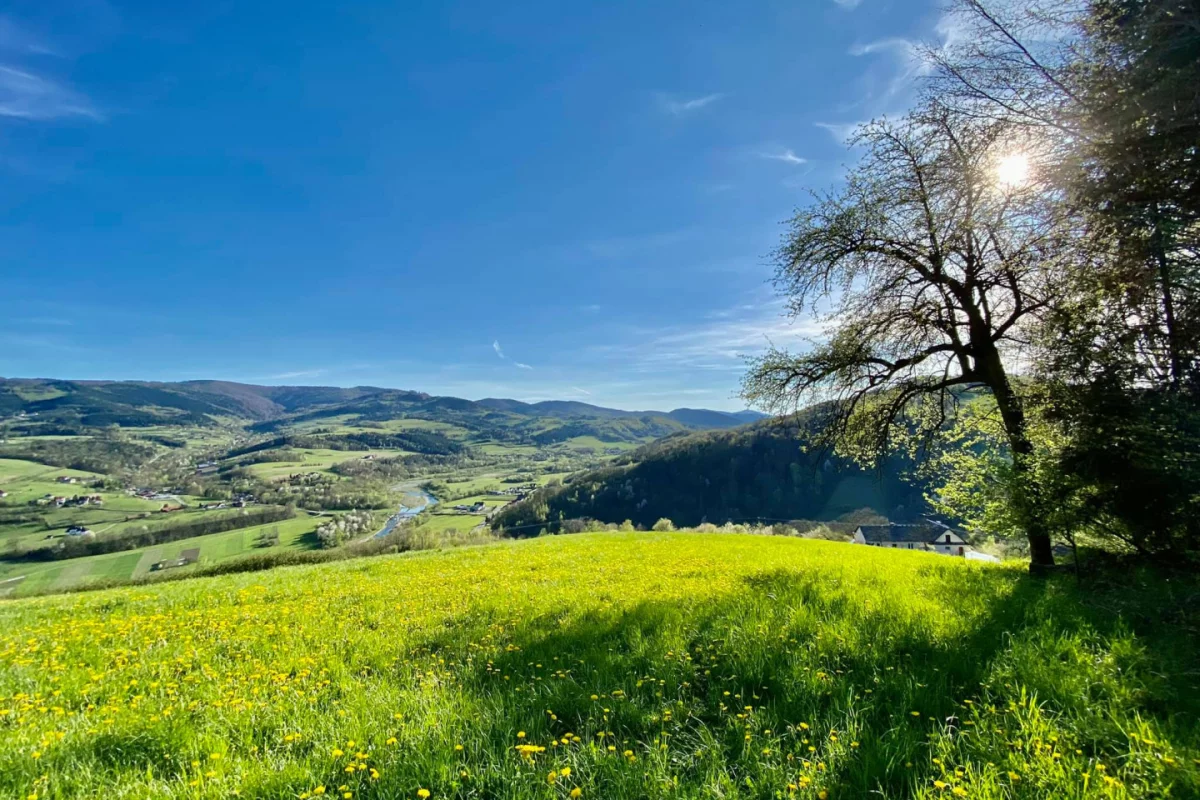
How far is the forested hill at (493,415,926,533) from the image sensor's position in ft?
542

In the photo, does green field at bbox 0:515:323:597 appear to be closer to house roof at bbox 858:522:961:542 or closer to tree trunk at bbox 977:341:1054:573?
tree trunk at bbox 977:341:1054:573

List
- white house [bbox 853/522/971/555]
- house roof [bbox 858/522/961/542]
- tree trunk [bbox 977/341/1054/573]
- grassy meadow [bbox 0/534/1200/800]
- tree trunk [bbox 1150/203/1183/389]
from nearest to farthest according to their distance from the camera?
grassy meadow [bbox 0/534/1200/800] < tree trunk [bbox 1150/203/1183/389] < tree trunk [bbox 977/341/1054/573] < white house [bbox 853/522/971/555] < house roof [bbox 858/522/961/542]

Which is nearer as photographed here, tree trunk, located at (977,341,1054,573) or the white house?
tree trunk, located at (977,341,1054,573)

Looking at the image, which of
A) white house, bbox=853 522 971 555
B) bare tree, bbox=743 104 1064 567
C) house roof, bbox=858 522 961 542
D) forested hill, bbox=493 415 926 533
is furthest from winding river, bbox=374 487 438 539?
bare tree, bbox=743 104 1064 567

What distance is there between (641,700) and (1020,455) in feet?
35.9

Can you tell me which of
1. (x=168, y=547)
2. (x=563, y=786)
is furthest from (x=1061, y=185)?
(x=168, y=547)

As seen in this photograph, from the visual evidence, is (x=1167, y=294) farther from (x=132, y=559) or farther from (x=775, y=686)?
(x=132, y=559)

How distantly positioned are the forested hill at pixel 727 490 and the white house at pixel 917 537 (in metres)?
65.5

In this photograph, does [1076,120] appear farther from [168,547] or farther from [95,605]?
[168,547]

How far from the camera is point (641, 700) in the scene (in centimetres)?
468

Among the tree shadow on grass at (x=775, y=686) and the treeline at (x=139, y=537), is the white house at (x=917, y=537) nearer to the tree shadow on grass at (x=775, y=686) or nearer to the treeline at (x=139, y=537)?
the tree shadow on grass at (x=775, y=686)

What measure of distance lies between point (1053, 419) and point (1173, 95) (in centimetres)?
644

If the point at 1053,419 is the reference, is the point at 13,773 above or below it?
below

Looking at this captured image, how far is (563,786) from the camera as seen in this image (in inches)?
129
